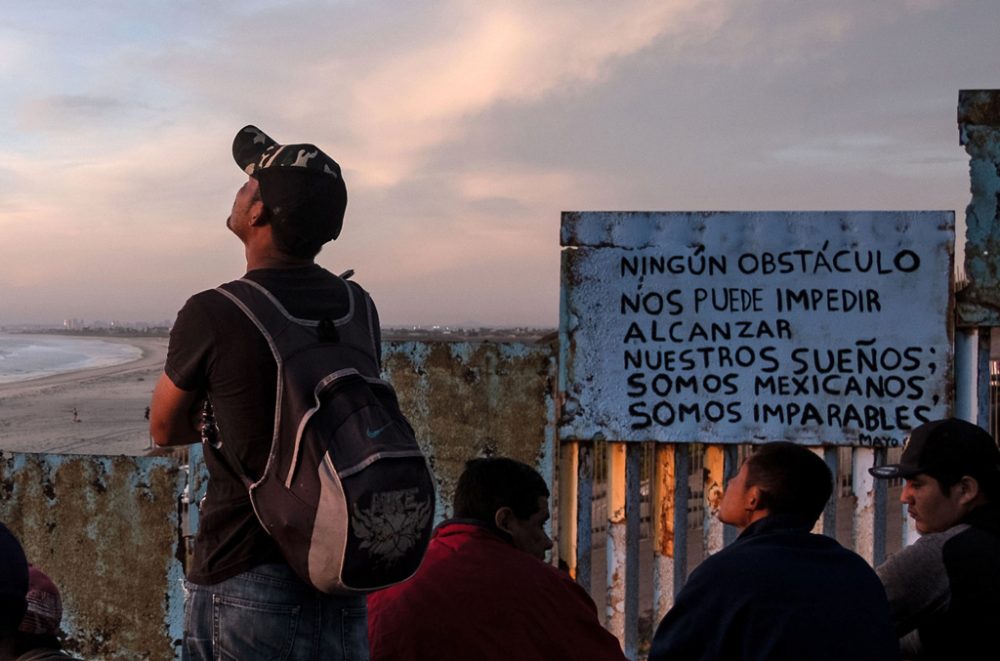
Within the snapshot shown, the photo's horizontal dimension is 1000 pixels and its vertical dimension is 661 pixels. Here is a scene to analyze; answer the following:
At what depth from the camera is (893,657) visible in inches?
85.0

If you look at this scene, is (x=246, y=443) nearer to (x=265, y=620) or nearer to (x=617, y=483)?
(x=265, y=620)

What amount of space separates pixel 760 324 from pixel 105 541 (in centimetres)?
282

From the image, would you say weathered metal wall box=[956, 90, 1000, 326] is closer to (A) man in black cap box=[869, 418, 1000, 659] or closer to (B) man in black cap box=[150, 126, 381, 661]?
(A) man in black cap box=[869, 418, 1000, 659]

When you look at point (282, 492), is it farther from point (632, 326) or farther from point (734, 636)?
point (632, 326)

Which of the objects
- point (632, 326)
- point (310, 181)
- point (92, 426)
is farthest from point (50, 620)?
point (92, 426)

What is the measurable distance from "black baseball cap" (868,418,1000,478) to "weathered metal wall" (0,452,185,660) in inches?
110

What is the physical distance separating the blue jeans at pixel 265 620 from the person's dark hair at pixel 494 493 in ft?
2.57

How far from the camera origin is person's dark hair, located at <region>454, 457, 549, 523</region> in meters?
2.64

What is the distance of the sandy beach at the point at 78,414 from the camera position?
917 inches

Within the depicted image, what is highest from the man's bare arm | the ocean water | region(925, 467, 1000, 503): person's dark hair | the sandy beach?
the man's bare arm

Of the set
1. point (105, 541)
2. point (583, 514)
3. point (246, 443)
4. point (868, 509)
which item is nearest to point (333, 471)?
point (246, 443)

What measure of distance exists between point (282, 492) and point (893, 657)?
1.37 m

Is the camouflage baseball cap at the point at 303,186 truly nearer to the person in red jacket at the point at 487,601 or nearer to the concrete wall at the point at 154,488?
the person in red jacket at the point at 487,601

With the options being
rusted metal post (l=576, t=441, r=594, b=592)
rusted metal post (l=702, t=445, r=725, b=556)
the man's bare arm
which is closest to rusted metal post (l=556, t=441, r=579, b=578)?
rusted metal post (l=576, t=441, r=594, b=592)
